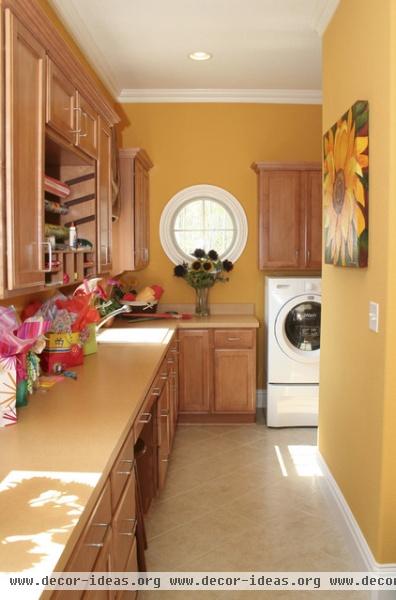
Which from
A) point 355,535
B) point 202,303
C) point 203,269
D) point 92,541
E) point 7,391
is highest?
point 203,269

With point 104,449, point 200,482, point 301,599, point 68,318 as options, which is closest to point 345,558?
point 301,599

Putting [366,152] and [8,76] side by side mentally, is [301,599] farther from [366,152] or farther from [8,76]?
[8,76]

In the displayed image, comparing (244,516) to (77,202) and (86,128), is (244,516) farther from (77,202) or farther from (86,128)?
(86,128)

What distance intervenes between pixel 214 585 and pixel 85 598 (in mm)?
1242

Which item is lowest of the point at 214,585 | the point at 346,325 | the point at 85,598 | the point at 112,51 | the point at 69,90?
the point at 214,585

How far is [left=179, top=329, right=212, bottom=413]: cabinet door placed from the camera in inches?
176

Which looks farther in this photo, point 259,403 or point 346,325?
point 259,403

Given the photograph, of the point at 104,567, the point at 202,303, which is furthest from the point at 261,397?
the point at 104,567

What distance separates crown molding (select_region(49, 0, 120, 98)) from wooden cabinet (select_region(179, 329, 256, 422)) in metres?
2.13

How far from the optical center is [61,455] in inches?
61.2

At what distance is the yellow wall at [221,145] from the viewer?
491 centimetres

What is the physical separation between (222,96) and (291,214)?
1265mm

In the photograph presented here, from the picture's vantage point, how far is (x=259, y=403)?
16.5 ft

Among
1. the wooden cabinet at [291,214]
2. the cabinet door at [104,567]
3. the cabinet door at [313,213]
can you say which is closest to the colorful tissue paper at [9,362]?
the cabinet door at [104,567]
